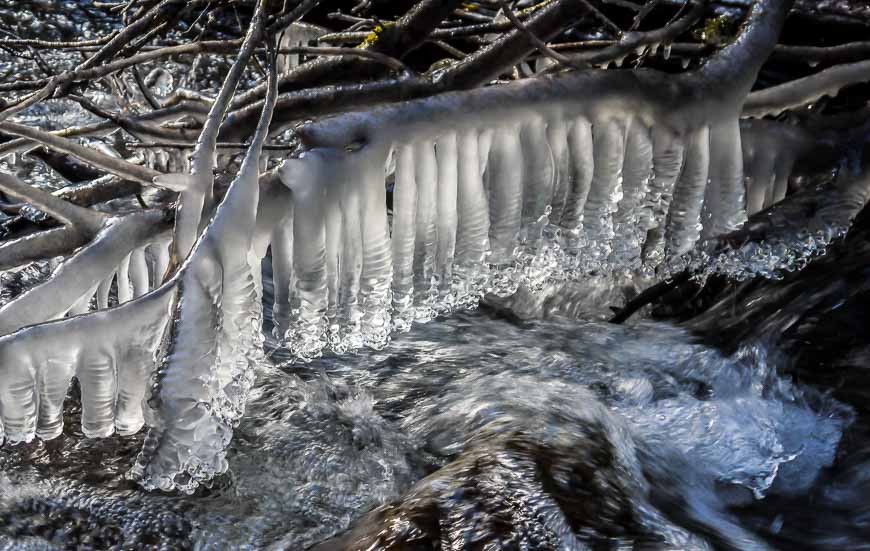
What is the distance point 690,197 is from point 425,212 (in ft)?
2.59

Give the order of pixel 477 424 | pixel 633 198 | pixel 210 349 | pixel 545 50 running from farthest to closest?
pixel 477 424, pixel 633 198, pixel 545 50, pixel 210 349

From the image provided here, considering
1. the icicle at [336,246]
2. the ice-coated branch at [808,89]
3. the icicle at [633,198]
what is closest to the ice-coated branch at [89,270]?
the icicle at [336,246]

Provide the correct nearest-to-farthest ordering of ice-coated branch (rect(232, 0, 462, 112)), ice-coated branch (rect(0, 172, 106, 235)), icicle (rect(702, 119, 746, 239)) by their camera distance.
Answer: ice-coated branch (rect(0, 172, 106, 235)), icicle (rect(702, 119, 746, 239)), ice-coated branch (rect(232, 0, 462, 112))

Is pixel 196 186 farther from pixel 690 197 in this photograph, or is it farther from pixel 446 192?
pixel 690 197

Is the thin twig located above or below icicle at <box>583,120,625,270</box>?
above

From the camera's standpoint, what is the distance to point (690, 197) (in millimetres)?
2527

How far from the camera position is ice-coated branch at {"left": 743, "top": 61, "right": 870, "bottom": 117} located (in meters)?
2.82

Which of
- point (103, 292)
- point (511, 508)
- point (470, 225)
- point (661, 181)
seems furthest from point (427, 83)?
point (511, 508)

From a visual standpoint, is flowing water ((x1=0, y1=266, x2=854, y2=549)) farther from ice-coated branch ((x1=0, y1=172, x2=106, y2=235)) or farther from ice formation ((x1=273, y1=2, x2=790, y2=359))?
ice-coated branch ((x1=0, y1=172, x2=106, y2=235))

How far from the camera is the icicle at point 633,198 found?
242 cm

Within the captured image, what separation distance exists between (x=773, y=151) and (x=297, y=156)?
1479 mm

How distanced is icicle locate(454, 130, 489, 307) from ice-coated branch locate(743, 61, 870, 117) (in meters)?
1.03

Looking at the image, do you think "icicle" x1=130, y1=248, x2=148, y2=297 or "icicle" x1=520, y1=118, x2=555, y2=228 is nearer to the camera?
"icicle" x1=130, y1=248, x2=148, y2=297

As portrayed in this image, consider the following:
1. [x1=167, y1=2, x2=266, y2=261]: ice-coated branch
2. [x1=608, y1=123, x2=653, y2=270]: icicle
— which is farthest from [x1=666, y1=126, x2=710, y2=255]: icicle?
[x1=167, y1=2, x2=266, y2=261]: ice-coated branch
